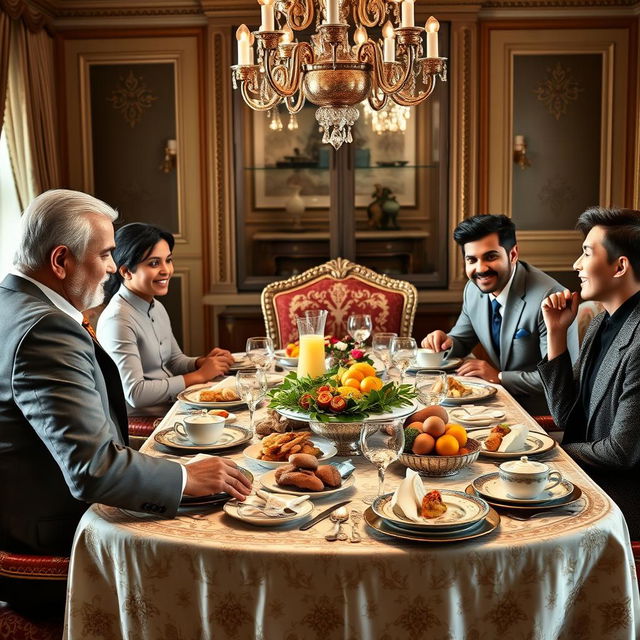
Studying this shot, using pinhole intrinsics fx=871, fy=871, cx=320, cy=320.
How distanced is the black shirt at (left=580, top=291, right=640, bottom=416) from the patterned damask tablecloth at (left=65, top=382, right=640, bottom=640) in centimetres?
88

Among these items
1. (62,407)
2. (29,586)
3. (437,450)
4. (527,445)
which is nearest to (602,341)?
(527,445)

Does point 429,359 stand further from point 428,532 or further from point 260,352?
point 428,532

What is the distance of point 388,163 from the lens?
4.71 meters

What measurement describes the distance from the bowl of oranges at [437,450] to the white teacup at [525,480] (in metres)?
0.16

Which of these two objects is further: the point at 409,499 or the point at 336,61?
the point at 336,61

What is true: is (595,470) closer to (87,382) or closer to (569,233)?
(87,382)

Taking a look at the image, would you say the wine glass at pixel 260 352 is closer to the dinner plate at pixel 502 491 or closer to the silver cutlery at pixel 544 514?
the dinner plate at pixel 502 491

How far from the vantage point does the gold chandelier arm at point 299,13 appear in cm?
260

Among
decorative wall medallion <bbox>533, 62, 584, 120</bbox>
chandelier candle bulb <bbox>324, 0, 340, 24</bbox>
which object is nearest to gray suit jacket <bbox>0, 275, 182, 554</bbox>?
chandelier candle bulb <bbox>324, 0, 340, 24</bbox>

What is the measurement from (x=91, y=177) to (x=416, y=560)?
12.8 ft

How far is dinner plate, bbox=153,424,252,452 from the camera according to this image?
2.05 m

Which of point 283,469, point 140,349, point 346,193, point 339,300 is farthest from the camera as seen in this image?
point 346,193

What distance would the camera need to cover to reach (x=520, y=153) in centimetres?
483

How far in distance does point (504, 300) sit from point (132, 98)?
8.52 feet
